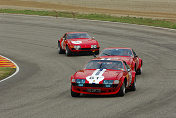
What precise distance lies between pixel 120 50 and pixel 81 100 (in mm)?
7235

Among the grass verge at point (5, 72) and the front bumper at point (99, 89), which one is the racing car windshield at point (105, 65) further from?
the grass verge at point (5, 72)

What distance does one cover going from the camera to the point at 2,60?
2714 centimetres

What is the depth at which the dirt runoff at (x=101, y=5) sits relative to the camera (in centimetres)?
6272

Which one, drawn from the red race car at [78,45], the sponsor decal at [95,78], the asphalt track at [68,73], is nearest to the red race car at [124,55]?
the asphalt track at [68,73]

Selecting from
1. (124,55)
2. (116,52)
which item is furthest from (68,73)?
(124,55)

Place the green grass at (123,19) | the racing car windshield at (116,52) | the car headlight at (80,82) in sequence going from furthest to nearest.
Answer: the green grass at (123,19) < the racing car windshield at (116,52) < the car headlight at (80,82)

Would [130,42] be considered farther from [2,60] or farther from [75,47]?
[2,60]

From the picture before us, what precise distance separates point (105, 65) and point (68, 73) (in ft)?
18.5

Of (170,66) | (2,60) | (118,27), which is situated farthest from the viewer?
(118,27)

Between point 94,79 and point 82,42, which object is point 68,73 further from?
point 94,79

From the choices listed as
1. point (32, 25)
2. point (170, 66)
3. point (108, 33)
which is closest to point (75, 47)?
point (170, 66)

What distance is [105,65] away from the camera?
1593 cm

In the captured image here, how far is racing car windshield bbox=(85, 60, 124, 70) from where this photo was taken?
1581 centimetres

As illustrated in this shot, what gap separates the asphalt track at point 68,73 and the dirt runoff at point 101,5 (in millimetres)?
16359
